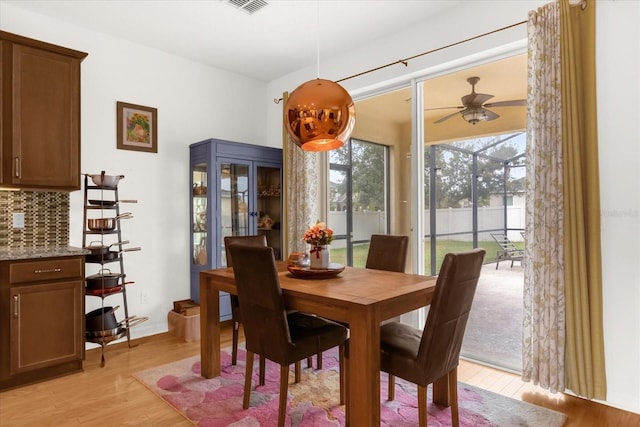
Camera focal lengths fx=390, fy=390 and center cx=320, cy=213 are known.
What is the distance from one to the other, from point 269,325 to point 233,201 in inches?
88.0

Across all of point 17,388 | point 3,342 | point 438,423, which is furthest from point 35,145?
point 438,423

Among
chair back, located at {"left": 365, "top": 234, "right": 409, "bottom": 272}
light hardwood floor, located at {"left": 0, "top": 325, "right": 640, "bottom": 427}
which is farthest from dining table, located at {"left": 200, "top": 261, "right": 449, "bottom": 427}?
light hardwood floor, located at {"left": 0, "top": 325, "right": 640, "bottom": 427}

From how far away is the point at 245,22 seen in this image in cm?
334

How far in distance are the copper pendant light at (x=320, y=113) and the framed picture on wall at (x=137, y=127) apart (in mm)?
2254

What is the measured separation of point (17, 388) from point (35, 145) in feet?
5.55

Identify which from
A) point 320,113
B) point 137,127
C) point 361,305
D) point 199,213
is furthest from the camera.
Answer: point 199,213

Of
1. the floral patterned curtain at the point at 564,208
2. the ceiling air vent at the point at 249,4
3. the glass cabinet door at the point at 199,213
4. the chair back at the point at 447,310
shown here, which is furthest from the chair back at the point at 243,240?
the floral patterned curtain at the point at 564,208

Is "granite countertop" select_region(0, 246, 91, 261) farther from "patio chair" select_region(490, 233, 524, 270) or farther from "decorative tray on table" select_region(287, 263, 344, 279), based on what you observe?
"patio chair" select_region(490, 233, 524, 270)

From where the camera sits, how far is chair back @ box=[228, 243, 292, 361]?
80.8 inches

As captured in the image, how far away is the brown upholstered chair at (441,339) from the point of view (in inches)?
70.9

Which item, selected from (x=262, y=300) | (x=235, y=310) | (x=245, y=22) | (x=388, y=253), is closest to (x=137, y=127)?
(x=245, y=22)

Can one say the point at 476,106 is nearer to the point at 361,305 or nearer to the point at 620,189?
the point at 620,189

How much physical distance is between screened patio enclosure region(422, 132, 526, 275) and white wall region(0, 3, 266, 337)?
8.00ft

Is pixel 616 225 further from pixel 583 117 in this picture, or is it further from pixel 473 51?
pixel 473 51
